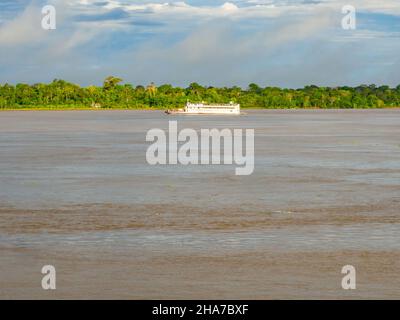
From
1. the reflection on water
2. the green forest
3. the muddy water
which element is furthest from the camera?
the green forest

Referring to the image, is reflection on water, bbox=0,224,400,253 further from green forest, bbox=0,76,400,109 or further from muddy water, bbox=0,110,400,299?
green forest, bbox=0,76,400,109

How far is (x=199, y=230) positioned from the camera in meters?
12.6

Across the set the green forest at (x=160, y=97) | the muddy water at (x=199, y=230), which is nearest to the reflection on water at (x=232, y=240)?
the muddy water at (x=199, y=230)

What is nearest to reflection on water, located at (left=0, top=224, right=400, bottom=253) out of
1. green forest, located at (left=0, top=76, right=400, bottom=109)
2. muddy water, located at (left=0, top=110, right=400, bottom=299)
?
muddy water, located at (left=0, top=110, right=400, bottom=299)

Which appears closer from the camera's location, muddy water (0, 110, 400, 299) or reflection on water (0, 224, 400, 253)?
muddy water (0, 110, 400, 299)

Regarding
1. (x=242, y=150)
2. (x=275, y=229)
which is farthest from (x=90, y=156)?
(x=275, y=229)

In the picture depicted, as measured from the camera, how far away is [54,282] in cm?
938

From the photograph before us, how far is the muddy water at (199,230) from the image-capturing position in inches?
369

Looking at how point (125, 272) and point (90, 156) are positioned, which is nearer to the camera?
point (125, 272)

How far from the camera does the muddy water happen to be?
9383 mm

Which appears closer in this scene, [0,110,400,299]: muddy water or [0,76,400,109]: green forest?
[0,110,400,299]: muddy water

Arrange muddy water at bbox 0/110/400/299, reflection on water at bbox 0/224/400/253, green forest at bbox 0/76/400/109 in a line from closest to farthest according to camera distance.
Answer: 1. muddy water at bbox 0/110/400/299
2. reflection on water at bbox 0/224/400/253
3. green forest at bbox 0/76/400/109
